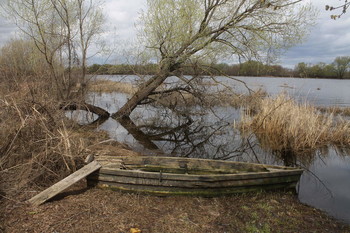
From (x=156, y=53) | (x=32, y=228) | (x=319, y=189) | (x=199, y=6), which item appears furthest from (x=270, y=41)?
(x=32, y=228)

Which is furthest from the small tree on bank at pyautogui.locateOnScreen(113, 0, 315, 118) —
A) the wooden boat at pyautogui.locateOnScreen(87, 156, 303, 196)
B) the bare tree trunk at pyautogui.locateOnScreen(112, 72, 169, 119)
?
the wooden boat at pyautogui.locateOnScreen(87, 156, 303, 196)

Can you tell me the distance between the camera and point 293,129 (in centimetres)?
863

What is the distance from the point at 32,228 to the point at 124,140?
6.50 m

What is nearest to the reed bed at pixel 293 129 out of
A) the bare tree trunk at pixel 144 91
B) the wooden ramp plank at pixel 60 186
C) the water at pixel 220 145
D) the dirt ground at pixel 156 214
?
the water at pixel 220 145

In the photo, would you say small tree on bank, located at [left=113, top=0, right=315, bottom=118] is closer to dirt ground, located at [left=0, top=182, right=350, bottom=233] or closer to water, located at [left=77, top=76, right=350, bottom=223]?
water, located at [left=77, top=76, right=350, bottom=223]

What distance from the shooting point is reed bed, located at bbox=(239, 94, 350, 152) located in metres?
8.59

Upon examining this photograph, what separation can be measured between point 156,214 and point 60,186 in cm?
160

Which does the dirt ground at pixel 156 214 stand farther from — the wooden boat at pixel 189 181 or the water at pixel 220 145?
the water at pixel 220 145

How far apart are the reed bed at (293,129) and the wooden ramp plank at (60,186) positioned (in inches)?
249

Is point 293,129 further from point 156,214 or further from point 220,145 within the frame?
point 156,214

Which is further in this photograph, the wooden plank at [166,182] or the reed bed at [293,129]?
the reed bed at [293,129]

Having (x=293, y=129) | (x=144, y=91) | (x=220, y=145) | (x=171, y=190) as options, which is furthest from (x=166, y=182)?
(x=144, y=91)

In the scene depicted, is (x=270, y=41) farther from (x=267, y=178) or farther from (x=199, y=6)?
(x=267, y=178)

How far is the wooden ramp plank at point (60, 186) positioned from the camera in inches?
160
